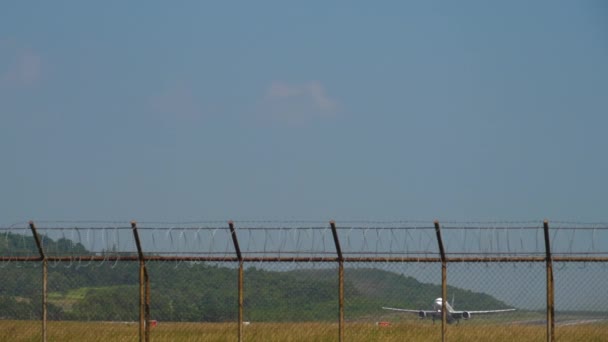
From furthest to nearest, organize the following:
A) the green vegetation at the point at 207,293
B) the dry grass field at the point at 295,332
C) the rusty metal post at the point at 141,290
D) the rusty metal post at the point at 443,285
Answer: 1. the green vegetation at the point at 207,293
2. the dry grass field at the point at 295,332
3. the rusty metal post at the point at 141,290
4. the rusty metal post at the point at 443,285

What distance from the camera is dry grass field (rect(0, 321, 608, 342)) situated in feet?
56.3

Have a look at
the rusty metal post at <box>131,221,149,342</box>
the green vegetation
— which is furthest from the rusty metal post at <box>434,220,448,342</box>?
the rusty metal post at <box>131,221,149,342</box>

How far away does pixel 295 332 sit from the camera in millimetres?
17453

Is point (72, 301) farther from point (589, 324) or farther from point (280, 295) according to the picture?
point (589, 324)

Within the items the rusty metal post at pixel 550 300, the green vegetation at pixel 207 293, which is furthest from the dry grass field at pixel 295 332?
the rusty metal post at pixel 550 300

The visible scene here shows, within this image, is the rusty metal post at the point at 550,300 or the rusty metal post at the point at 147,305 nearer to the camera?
the rusty metal post at the point at 550,300

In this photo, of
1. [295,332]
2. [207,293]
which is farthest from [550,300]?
[207,293]

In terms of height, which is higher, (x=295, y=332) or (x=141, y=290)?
(x=141, y=290)

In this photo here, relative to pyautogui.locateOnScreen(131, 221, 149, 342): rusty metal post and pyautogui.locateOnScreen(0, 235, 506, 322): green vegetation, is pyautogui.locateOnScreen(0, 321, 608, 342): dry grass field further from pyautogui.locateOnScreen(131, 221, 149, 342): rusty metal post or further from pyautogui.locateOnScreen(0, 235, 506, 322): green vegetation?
pyautogui.locateOnScreen(131, 221, 149, 342): rusty metal post

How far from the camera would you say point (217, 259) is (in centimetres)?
1656

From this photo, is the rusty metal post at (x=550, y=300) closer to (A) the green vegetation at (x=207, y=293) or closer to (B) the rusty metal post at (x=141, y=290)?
(A) the green vegetation at (x=207, y=293)

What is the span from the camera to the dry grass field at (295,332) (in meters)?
17.2

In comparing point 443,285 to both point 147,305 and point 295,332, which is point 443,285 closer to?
point 295,332

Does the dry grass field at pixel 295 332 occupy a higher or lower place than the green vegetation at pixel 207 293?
lower
